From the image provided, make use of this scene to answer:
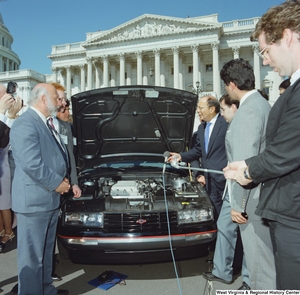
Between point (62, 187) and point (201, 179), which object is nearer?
point (62, 187)

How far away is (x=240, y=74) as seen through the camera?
2738mm

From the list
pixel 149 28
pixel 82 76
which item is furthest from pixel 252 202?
pixel 82 76

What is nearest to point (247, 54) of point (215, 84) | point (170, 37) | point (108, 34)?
point (215, 84)

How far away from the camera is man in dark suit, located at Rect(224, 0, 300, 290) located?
5.30 ft

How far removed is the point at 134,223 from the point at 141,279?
0.90 meters

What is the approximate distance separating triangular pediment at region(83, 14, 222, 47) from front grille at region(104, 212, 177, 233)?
4414 centimetres

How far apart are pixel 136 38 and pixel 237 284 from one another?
1834 inches

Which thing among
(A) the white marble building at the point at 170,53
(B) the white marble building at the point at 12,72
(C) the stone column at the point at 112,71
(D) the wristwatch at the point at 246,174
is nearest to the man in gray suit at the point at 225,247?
(D) the wristwatch at the point at 246,174

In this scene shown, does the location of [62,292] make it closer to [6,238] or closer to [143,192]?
[143,192]

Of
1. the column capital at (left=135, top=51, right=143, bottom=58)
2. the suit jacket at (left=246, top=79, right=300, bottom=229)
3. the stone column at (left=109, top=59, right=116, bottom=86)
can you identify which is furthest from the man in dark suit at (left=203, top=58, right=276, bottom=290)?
the stone column at (left=109, top=59, right=116, bottom=86)

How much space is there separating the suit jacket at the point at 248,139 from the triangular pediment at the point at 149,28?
4402cm

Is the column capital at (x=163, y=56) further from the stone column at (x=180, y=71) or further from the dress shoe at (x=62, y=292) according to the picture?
the dress shoe at (x=62, y=292)

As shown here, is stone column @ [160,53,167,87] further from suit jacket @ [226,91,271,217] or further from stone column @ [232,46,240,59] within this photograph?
suit jacket @ [226,91,271,217]

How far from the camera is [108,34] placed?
48.1 metres
